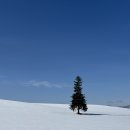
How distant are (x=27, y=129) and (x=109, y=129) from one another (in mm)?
8354

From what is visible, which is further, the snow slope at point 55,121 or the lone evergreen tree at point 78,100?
the lone evergreen tree at point 78,100

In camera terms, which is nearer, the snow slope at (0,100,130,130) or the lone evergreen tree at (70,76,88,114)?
the snow slope at (0,100,130,130)

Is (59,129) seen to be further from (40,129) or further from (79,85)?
(79,85)

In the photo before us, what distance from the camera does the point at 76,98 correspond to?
219 feet

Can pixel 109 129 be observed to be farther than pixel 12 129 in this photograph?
Yes

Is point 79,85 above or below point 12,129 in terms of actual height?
above

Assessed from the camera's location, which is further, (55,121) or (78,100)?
(78,100)

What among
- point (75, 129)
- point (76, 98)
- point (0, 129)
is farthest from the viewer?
point (76, 98)

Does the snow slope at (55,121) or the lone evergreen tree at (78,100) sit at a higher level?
the lone evergreen tree at (78,100)

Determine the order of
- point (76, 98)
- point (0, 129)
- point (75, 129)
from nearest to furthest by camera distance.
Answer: point (0, 129) < point (75, 129) < point (76, 98)

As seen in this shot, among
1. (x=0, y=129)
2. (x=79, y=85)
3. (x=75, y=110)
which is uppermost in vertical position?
(x=79, y=85)

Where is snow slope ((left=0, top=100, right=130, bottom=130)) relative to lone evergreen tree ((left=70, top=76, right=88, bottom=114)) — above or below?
below

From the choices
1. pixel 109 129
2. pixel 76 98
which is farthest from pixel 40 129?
pixel 76 98

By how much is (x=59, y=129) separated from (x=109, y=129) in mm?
5269
